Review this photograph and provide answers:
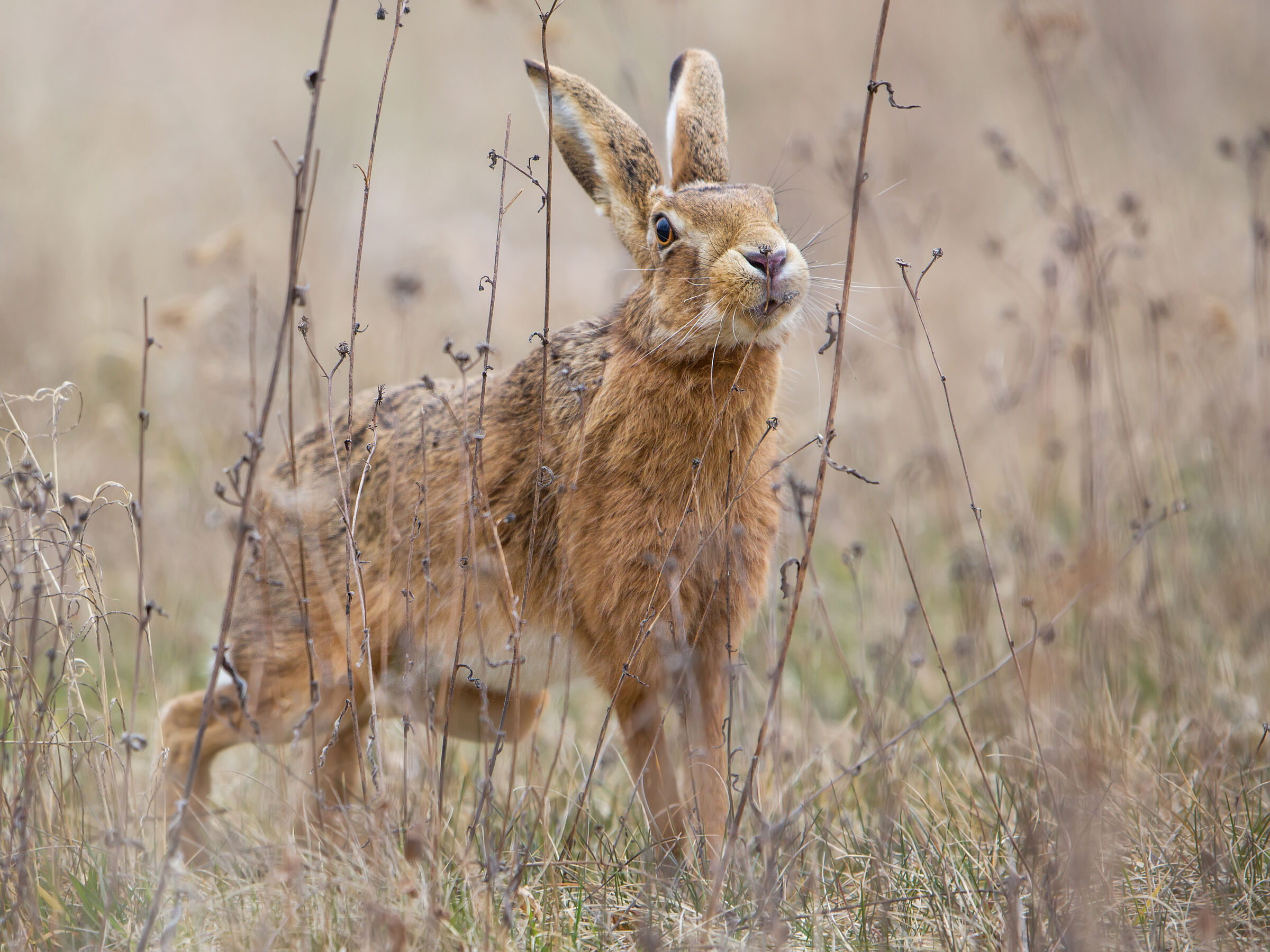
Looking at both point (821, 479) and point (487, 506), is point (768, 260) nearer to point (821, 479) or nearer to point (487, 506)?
point (821, 479)

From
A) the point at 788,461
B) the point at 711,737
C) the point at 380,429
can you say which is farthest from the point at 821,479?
the point at 788,461

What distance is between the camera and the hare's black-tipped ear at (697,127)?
13.0 ft

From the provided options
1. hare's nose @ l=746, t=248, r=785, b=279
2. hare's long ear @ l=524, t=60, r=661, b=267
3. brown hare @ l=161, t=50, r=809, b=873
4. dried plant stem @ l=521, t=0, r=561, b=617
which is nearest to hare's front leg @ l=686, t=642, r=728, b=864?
brown hare @ l=161, t=50, r=809, b=873

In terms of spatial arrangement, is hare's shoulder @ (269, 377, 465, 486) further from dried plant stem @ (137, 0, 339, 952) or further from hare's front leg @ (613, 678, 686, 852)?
dried plant stem @ (137, 0, 339, 952)

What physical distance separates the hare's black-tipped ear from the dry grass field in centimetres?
68

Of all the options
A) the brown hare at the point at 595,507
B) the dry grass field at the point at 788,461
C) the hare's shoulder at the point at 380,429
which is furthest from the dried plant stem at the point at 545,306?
the dry grass field at the point at 788,461

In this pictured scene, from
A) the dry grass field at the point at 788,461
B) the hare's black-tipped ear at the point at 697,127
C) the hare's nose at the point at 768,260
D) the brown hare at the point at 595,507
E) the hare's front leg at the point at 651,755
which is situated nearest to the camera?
the dry grass field at the point at 788,461

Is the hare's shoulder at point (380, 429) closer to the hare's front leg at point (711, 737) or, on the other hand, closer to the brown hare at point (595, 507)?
the brown hare at point (595, 507)

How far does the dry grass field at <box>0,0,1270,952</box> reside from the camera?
293 cm

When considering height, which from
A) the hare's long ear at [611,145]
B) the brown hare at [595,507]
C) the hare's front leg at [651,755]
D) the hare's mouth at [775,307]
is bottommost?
the hare's front leg at [651,755]

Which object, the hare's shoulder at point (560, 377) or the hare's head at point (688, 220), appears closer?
the hare's head at point (688, 220)

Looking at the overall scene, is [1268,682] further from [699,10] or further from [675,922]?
[699,10]

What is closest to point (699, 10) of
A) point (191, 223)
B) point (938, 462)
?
point (191, 223)

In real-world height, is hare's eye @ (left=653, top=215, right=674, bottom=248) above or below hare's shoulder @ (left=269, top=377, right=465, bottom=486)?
above
